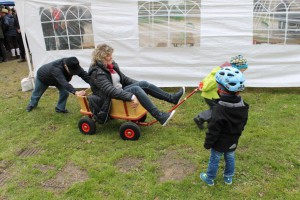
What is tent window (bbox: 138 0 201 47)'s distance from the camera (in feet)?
20.7

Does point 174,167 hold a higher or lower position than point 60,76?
lower

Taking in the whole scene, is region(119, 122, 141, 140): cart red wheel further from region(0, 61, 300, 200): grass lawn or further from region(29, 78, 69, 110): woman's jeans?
region(29, 78, 69, 110): woman's jeans

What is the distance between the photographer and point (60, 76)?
5.18 metres

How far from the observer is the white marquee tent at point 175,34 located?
6.21 m

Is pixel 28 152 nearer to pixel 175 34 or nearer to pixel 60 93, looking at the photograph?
pixel 60 93

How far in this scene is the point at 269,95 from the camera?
6.33 metres

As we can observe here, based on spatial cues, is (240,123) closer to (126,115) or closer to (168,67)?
(126,115)

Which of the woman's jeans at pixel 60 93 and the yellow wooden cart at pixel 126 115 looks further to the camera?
the woman's jeans at pixel 60 93

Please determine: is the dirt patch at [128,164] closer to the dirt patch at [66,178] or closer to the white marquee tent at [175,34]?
the dirt patch at [66,178]

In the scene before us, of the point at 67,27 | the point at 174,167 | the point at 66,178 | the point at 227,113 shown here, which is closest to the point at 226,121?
the point at 227,113

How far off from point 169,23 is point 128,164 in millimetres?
3426

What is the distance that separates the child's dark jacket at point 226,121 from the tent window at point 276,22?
3.69m

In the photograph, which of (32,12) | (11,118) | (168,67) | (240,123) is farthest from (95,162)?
(32,12)

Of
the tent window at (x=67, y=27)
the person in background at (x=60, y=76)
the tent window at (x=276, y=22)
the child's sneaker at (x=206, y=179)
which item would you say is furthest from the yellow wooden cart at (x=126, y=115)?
the tent window at (x=276, y=22)
